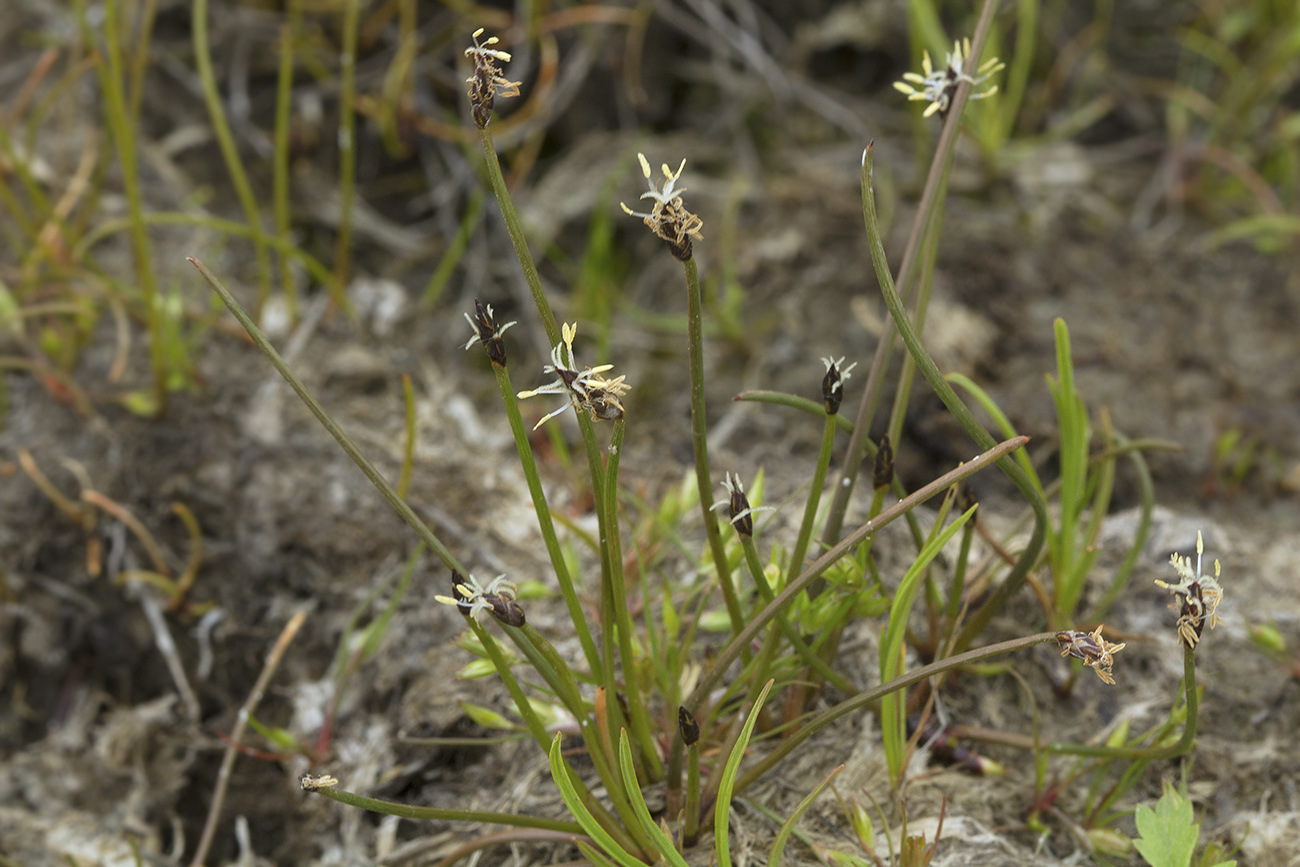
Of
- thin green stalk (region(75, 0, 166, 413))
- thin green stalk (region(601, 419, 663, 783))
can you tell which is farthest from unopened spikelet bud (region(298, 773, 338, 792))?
thin green stalk (region(75, 0, 166, 413))

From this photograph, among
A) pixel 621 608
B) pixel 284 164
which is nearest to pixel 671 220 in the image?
pixel 621 608

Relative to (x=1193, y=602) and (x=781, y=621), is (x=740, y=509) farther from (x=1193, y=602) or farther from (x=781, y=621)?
(x=1193, y=602)

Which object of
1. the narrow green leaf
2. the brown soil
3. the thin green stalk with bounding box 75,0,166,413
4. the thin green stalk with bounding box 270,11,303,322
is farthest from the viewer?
the thin green stalk with bounding box 270,11,303,322

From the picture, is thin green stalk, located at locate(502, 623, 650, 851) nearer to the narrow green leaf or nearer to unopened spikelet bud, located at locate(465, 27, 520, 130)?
the narrow green leaf

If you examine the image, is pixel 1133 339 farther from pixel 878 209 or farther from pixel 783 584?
pixel 783 584

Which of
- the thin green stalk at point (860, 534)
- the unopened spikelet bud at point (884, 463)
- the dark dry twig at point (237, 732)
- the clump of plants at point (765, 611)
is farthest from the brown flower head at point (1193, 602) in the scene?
the dark dry twig at point (237, 732)

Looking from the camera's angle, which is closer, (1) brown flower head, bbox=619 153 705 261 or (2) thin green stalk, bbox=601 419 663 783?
(1) brown flower head, bbox=619 153 705 261

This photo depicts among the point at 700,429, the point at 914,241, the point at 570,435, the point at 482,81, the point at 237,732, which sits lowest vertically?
the point at 237,732
